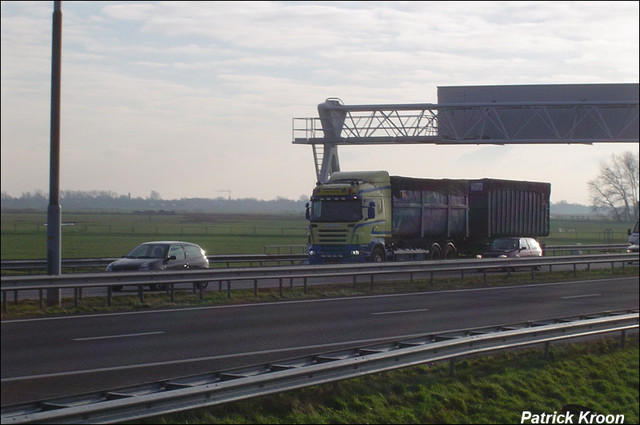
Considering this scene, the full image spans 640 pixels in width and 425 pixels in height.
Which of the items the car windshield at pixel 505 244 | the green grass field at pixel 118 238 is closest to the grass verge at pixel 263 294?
the car windshield at pixel 505 244

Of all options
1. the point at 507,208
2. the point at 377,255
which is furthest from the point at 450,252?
the point at 377,255

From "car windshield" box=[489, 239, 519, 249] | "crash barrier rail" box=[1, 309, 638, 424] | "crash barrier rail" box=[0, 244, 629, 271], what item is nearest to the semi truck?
"car windshield" box=[489, 239, 519, 249]

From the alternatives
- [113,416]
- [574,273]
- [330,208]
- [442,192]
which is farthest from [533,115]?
[113,416]

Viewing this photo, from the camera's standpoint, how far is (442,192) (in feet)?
111

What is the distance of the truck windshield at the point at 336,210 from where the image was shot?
28.9 m

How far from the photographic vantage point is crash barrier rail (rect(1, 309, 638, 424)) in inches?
262

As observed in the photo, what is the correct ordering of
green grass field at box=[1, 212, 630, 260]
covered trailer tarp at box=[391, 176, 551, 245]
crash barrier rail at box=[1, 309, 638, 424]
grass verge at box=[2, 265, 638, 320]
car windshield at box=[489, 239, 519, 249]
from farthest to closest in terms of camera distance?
green grass field at box=[1, 212, 630, 260]
car windshield at box=[489, 239, 519, 249]
covered trailer tarp at box=[391, 176, 551, 245]
grass verge at box=[2, 265, 638, 320]
crash barrier rail at box=[1, 309, 638, 424]

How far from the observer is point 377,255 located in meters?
29.4

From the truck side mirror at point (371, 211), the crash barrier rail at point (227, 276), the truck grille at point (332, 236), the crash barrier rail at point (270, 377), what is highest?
the truck side mirror at point (371, 211)

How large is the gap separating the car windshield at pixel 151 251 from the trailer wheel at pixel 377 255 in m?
8.81

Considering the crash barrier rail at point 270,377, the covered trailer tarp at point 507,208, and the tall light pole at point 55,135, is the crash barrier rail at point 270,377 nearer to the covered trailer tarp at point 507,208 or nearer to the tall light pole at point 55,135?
the tall light pole at point 55,135

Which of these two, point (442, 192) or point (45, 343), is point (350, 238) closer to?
point (442, 192)

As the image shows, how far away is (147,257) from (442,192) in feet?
49.7

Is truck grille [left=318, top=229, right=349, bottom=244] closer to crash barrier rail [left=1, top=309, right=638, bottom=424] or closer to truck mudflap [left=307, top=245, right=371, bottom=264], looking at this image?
truck mudflap [left=307, top=245, right=371, bottom=264]
